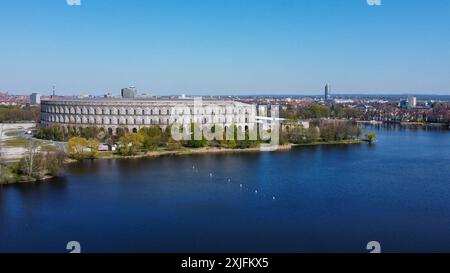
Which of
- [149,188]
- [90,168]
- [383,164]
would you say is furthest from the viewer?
[383,164]

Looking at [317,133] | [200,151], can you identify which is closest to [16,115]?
[200,151]

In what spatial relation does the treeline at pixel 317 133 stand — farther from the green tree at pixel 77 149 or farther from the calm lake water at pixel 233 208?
the green tree at pixel 77 149

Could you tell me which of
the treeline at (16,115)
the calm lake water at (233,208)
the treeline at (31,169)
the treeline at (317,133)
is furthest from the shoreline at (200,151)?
the treeline at (16,115)

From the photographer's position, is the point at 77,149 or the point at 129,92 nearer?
the point at 77,149

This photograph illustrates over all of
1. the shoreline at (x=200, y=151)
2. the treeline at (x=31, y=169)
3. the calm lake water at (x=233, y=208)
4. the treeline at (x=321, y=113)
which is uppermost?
the treeline at (x=321, y=113)

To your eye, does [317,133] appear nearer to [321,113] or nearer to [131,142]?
[131,142]
